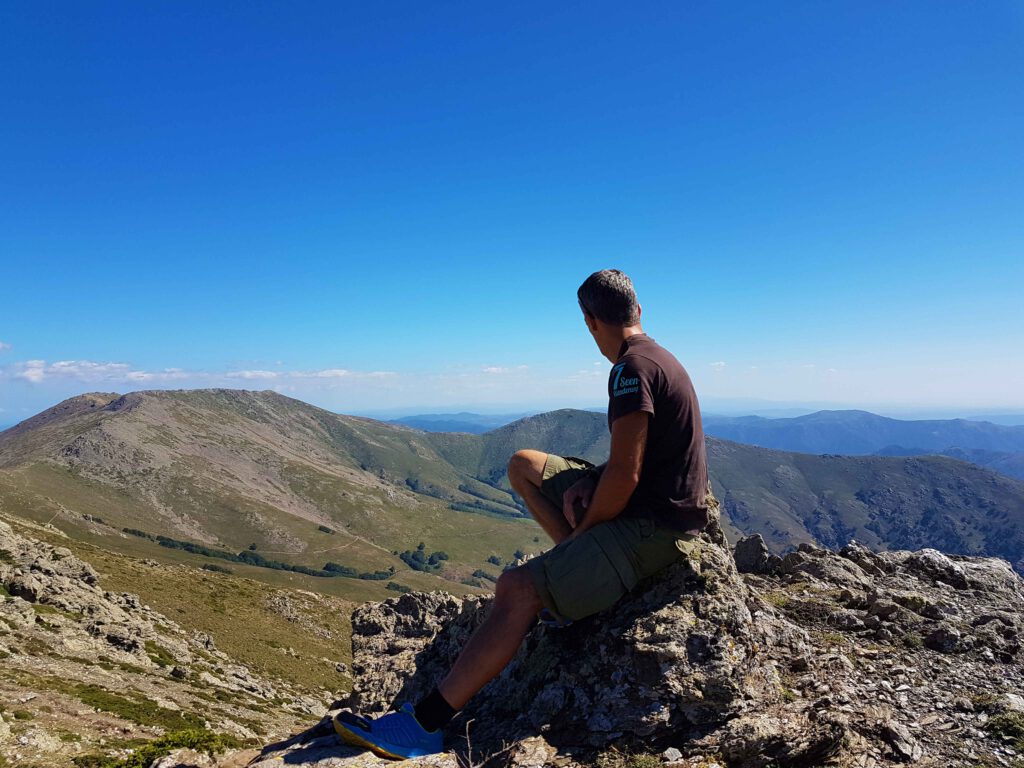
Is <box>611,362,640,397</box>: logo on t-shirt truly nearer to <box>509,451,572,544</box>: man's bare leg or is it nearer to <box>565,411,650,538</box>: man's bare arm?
<box>565,411,650,538</box>: man's bare arm

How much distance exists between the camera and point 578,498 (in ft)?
25.1

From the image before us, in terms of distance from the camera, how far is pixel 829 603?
13.2 m

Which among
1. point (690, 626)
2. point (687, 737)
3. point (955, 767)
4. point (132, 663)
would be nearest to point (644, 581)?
point (690, 626)

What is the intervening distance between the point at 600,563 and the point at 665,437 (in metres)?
1.93

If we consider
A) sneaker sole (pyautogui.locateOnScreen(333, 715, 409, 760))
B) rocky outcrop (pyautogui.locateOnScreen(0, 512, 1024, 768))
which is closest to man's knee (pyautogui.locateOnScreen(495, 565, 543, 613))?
rocky outcrop (pyautogui.locateOnScreen(0, 512, 1024, 768))

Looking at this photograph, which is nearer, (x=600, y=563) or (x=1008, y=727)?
(x=600, y=563)

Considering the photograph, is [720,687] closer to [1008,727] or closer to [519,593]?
[519,593]

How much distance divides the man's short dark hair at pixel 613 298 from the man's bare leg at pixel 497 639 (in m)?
3.80

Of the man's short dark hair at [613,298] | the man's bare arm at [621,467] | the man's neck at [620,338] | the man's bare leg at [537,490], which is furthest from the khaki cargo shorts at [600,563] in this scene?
the man's short dark hair at [613,298]

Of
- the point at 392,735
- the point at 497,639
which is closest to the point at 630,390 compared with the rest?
the point at 497,639

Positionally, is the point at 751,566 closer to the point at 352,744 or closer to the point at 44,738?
the point at 352,744

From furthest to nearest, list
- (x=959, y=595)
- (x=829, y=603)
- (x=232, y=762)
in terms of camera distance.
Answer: (x=959, y=595)
(x=829, y=603)
(x=232, y=762)

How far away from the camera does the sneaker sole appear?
21.4ft

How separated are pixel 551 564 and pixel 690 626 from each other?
234 cm
